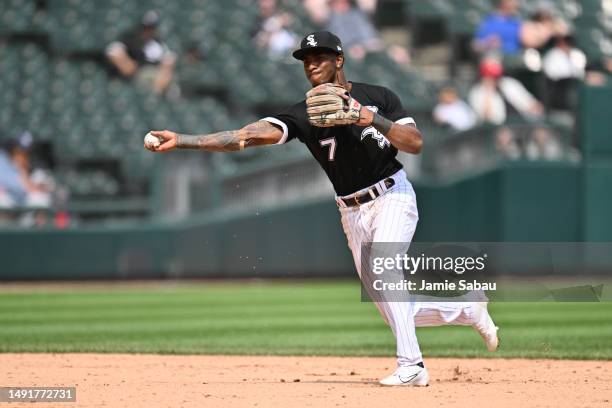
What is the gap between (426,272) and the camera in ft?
20.7

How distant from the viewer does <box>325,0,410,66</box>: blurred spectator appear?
17.5 metres

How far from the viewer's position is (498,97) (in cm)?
1664

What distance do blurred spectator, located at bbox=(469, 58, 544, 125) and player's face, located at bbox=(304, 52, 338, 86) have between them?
36.0ft

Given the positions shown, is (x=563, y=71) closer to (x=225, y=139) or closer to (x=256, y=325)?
(x=256, y=325)

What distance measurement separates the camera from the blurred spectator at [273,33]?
1767 cm

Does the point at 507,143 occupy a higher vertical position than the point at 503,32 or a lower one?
lower

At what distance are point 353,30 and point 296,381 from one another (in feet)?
39.7

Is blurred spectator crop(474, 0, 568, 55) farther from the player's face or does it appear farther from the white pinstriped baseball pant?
the player's face

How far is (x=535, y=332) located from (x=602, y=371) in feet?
9.34

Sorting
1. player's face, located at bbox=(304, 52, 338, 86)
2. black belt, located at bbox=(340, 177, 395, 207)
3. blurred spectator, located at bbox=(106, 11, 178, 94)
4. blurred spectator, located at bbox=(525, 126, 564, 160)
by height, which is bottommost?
black belt, located at bbox=(340, 177, 395, 207)

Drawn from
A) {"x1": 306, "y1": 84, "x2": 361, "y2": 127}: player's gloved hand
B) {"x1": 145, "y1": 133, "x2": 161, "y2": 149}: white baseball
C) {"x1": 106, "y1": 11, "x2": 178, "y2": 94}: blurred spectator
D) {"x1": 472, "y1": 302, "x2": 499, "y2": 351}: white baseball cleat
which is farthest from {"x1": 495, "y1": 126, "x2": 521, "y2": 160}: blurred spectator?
{"x1": 145, "y1": 133, "x2": 161, "y2": 149}: white baseball

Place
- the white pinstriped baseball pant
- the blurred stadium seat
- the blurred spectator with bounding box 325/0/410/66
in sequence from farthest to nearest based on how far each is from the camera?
the blurred spectator with bounding box 325/0/410/66
the blurred stadium seat
the white pinstriped baseball pant

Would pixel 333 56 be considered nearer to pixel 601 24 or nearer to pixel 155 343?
pixel 155 343

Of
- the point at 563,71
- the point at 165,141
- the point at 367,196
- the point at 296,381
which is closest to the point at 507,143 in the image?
the point at 563,71
